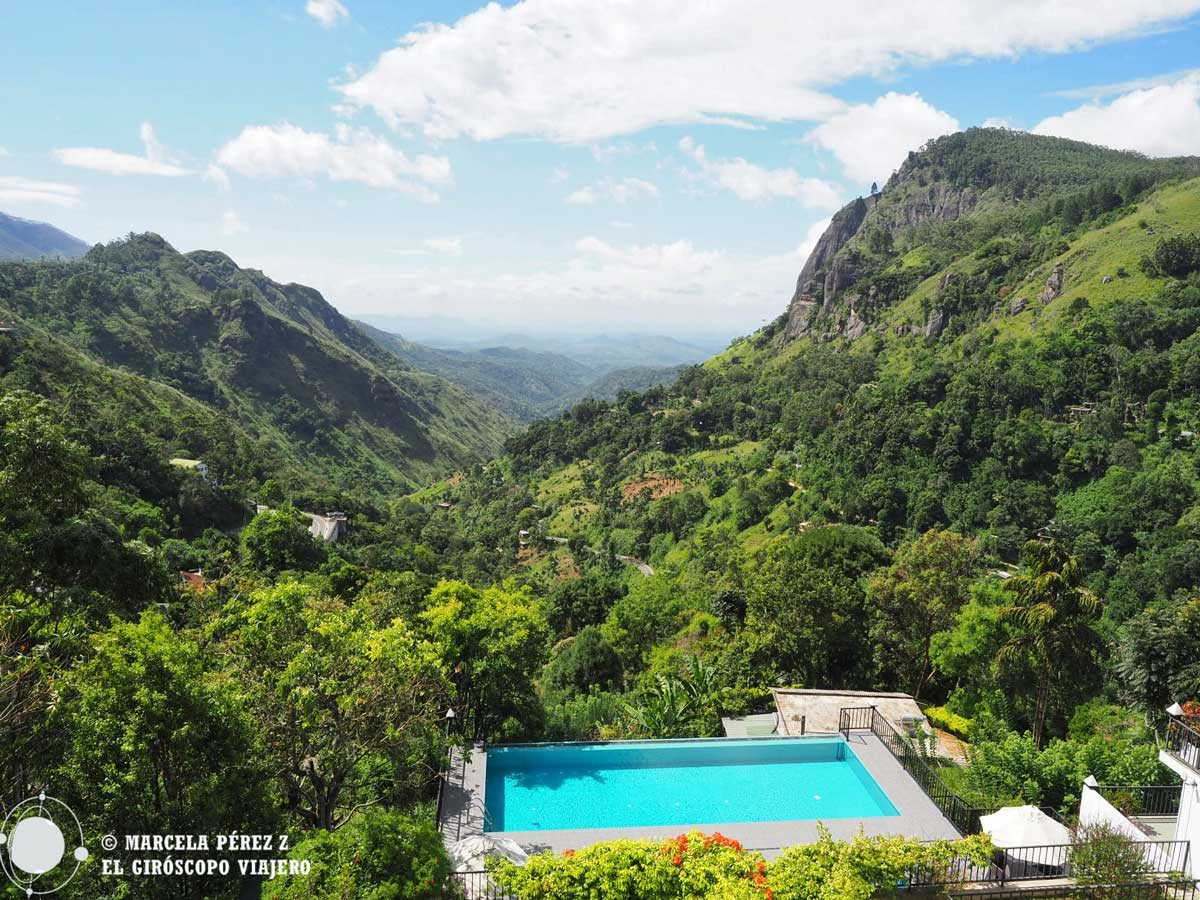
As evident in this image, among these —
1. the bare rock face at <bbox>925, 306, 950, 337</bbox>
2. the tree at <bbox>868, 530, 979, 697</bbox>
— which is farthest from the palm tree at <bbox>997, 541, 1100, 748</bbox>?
the bare rock face at <bbox>925, 306, 950, 337</bbox>

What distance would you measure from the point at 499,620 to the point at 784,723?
7839 mm

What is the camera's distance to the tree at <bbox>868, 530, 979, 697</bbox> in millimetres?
22422

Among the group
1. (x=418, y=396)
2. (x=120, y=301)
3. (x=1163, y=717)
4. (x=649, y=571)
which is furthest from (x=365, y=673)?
(x=418, y=396)

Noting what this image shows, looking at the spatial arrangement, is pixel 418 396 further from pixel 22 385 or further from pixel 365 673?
pixel 365 673

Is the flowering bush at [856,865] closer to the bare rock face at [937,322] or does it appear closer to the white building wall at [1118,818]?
the white building wall at [1118,818]

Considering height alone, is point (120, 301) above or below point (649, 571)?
above

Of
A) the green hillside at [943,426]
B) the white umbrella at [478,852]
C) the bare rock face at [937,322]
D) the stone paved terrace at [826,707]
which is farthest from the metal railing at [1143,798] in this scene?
the bare rock face at [937,322]

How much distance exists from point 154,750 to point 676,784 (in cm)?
1064

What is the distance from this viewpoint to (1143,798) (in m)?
12.6

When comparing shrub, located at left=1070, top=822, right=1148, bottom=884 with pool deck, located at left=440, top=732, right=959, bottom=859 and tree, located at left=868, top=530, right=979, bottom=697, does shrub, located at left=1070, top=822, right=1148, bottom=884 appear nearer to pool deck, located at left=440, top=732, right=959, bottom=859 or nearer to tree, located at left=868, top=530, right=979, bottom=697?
pool deck, located at left=440, top=732, right=959, bottom=859

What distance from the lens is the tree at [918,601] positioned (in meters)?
22.4

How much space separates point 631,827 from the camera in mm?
13695

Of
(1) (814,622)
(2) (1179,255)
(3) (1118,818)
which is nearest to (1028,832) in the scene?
(3) (1118,818)

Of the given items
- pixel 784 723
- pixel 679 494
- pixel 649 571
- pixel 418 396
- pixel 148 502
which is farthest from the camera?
pixel 418 396
